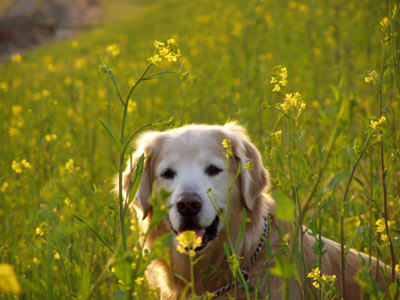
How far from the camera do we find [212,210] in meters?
2.46

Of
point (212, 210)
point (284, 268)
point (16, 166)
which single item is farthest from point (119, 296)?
point (16, 166)

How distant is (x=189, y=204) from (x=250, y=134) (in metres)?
2.39

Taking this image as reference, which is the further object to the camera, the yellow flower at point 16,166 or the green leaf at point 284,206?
the yellow flower at point 16,166

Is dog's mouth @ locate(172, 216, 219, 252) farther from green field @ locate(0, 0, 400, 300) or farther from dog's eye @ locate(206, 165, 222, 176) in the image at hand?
green field @ locate(0, 0, 400, 300)

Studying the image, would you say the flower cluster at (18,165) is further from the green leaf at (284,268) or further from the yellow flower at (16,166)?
the green leaf at (284,268)

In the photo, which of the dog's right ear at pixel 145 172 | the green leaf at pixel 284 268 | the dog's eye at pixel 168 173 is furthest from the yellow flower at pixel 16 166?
the green leaf at pixel 284 268

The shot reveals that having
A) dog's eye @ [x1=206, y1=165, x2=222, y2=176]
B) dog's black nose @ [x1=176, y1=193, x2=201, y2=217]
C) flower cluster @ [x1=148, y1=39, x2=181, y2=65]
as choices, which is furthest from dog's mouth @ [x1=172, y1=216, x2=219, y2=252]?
flower cluster @ [x1=148, y1=39, x2=181, y2=65]

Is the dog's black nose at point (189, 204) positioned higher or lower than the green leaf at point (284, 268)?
lower

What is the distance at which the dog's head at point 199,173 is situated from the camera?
8.07 ft

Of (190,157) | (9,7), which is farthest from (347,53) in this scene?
(9,7)

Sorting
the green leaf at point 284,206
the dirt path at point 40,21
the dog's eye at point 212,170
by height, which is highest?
the dirt path at point 40,21

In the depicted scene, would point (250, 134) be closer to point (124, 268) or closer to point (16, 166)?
point (16, 166)

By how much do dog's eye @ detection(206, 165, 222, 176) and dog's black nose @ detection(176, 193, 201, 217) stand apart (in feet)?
1.30

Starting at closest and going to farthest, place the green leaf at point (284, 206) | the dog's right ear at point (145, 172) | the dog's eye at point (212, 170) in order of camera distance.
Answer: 1. the green leaf at point (284, 206)
2. the dog's eye at point (212, 170)
3. the dog's right ear at point (145, 172)
